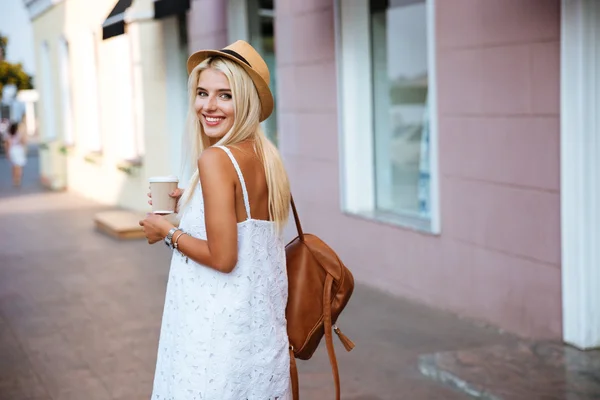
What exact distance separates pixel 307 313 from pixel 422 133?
500cm

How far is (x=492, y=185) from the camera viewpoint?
6.69 meters

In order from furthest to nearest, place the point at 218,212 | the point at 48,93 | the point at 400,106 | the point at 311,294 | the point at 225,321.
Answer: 1. the point at 48,93
2. the point at 400,106
3. the point at 311,294
4. the point at 225,321
5. the point at 218,212

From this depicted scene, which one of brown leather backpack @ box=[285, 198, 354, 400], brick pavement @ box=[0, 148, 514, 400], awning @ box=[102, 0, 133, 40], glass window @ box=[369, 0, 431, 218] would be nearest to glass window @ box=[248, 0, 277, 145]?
awning @ box=[102, 0, 133, 40]

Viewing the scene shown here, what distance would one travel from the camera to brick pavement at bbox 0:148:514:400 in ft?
18.7

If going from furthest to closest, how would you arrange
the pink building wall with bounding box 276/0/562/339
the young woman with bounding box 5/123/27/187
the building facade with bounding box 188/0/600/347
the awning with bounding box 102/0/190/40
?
the young woman with bounding box 5/123/27/187, the awning with bounding box 102/0/190/40, the pink building wall with bounding box 276/0/562/339, the building facade with bounding box 188/0/600/347

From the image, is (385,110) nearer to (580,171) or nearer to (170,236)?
(580,171)

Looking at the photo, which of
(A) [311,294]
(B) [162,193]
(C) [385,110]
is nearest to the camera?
(B) [162,193]

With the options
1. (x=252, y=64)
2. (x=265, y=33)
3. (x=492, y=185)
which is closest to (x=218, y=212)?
(x=252, y=64)

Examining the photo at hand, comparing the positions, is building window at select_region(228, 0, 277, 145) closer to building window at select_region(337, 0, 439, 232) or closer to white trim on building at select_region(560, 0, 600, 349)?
building window at select_region(337, 0, 439, 232)

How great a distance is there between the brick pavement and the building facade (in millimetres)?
405

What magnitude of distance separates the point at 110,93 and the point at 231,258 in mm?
14003

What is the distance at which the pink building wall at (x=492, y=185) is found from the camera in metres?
6.11

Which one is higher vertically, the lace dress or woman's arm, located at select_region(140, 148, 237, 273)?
woman's arm, located at select_region(140, 148, 237, 273)

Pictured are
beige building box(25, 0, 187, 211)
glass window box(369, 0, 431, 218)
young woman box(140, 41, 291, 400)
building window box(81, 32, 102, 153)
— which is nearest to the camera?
young woman box(140, 41, 291, 400)
